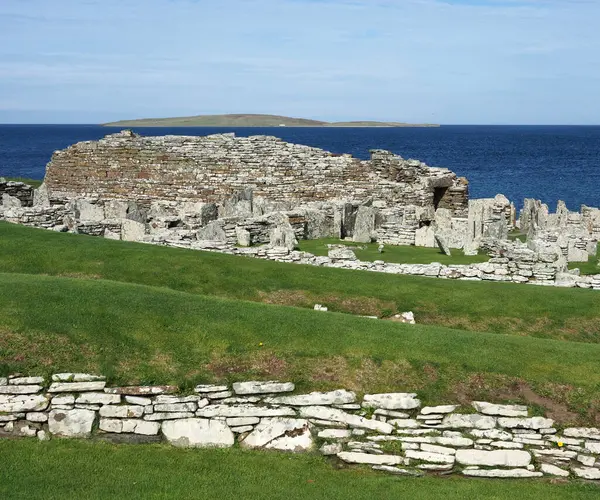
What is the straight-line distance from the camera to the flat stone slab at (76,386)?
1098cm

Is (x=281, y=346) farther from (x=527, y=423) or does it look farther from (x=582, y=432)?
(x=582, y=432)

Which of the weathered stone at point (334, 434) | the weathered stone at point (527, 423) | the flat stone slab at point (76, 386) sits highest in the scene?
the flat stone slab at point (76, 386)

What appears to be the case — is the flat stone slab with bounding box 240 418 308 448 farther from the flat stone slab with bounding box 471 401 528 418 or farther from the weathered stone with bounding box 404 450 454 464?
the flat stone slab with bounding box 471 401 528 418

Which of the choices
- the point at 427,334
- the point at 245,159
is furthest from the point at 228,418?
the point at 245,159

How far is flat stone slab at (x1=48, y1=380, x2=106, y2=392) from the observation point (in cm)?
1098

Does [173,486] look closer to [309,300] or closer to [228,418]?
[228,418]

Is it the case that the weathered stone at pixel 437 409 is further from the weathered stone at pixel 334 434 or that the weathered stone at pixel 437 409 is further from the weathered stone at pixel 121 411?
the weathered stone at pixel 121 411

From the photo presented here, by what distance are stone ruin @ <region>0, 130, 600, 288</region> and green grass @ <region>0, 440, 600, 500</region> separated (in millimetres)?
11686

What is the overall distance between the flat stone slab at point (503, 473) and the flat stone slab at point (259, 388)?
2809 millimetres

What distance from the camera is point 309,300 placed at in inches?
661

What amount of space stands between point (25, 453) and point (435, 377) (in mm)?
6013

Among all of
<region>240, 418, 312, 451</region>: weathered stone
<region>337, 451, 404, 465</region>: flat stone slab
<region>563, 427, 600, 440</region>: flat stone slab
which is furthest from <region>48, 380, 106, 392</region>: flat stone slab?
<region>563, 427, 600, 440</region>: flat stone slab

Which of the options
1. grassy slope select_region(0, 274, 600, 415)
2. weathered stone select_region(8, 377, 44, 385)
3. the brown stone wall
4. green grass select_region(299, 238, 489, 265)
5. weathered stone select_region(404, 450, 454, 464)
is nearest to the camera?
weathered stone select_region(404, 450, 454, 464)

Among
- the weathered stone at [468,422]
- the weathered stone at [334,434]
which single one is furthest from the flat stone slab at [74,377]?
the weathered stone at [468,422]
